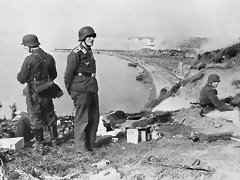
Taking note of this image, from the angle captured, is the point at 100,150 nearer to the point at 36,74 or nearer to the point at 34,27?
the point at 36,74

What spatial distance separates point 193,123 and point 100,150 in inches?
68.0

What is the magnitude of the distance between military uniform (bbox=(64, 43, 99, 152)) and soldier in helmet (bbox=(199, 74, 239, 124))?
1813 mm

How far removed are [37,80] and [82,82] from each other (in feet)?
1.90

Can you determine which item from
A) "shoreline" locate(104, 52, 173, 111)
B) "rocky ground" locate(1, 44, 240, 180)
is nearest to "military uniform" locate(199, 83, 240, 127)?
"rocky ground" locate(1, 44, 240, 180)

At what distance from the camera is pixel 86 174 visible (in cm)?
416

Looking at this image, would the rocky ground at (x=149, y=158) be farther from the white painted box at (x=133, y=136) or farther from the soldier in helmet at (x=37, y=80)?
the soldier in helmet at (x=37, y=80)

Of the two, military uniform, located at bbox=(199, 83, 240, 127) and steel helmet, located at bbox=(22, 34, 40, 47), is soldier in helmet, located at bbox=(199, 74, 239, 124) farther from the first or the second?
steel helmet, located at bbox=(22, 34, 40, 47)

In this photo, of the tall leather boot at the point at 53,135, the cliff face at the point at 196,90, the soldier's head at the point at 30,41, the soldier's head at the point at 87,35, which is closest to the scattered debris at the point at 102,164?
the tall leather boot at the point at 53,135

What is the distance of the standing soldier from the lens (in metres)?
4.77

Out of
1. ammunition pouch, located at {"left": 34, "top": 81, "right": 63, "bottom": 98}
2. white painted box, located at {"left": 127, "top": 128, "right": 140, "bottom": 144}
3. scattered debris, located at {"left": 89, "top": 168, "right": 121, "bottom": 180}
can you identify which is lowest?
scattered debris, located at {"left": 89, "top": 168, "right": 121, "bottom": 180}

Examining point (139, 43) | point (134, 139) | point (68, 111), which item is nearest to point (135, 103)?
point (139, 43)

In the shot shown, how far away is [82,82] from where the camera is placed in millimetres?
4855

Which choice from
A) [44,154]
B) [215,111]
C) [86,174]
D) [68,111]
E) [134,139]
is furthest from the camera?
[68,111]

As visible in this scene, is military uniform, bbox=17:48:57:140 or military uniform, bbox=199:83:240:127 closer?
military uniform, bbox=17:48:57:140
